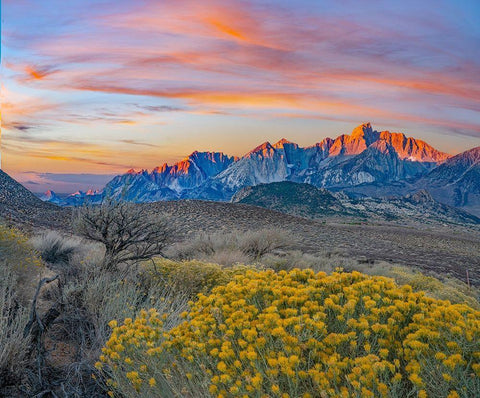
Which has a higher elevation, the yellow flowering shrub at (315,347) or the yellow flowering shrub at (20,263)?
the yellow flowering shrub at (315,347)

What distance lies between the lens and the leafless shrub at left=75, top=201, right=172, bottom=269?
374 inches

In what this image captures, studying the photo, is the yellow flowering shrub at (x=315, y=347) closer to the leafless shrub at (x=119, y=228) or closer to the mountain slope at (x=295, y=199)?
the leafless shrub at (x=119, y=228)

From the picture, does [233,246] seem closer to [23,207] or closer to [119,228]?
[119,228]

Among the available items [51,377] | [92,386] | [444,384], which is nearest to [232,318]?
[444,384]

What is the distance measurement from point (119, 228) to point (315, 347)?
7.48m

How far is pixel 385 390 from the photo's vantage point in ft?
7.87

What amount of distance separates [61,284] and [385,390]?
19.6ft

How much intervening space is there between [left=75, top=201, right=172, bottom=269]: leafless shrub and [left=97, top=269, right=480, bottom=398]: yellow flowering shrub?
580cm

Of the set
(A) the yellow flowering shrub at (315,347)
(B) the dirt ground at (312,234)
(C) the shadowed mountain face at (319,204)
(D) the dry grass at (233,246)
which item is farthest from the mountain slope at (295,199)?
(A) the yellow flowering shrub at (315,347)

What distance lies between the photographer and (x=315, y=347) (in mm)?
2854

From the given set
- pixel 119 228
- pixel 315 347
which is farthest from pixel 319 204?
pixel 315 347

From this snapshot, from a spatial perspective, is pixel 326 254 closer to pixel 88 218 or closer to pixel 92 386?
pixel 88 218

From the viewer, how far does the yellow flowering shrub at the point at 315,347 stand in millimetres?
2607

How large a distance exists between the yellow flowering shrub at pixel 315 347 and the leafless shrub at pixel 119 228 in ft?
19.0
